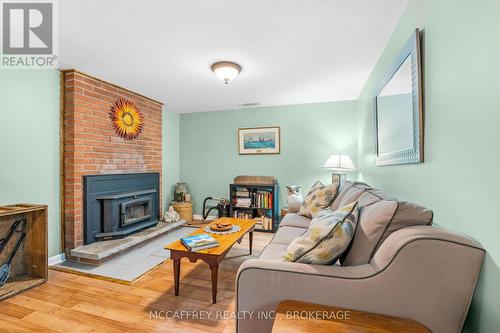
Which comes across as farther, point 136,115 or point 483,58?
point 136,115

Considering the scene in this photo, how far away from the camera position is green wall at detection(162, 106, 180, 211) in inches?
178

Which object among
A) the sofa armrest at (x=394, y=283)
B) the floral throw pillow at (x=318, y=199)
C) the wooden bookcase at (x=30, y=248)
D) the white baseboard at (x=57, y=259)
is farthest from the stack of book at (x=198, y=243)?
the white baseboard at (x=57, y=259)

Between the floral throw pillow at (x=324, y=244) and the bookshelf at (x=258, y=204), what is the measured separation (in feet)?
9.32

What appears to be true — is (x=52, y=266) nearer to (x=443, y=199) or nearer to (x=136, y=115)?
(x=136, y=115)

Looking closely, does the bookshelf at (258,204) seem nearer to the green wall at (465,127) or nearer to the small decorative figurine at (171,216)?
the small decorative figurine at (171,216)

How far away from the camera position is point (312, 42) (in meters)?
2.15

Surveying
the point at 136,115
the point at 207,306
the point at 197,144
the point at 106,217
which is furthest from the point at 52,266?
the point at 197,144

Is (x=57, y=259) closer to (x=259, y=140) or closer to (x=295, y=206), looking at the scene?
(x=295, y=206)

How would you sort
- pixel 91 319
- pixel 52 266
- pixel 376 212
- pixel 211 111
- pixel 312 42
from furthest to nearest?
pixel 211 111 → pixel 52 266 → pixel 312 42 → pixel 91 319 → pixel 376 212

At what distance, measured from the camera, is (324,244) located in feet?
3.79

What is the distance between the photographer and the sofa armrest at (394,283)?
892 millimetres

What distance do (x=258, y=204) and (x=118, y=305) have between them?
104 inches

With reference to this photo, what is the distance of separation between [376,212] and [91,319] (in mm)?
2093

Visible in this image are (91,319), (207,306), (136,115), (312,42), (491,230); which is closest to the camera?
(491,230)
